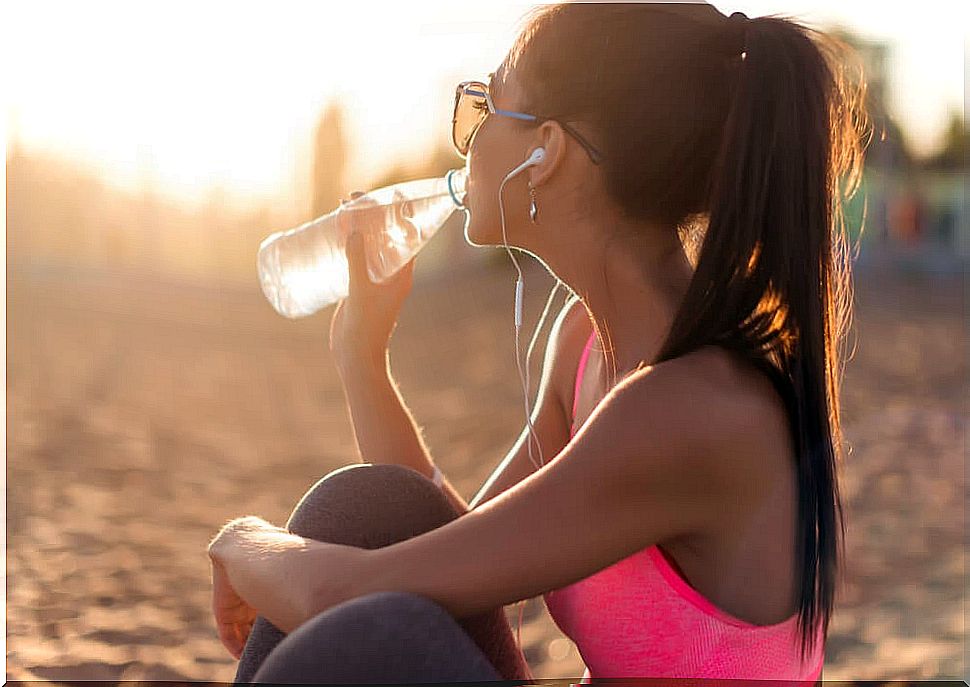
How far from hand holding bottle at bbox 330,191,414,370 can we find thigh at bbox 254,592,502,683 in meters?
0.95

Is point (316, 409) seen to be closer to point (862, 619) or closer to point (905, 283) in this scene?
point (862, 619)

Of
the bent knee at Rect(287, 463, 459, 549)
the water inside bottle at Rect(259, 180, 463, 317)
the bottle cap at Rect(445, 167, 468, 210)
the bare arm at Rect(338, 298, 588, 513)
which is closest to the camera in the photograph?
the bent knee at Rect(287, 463, 459, 549)

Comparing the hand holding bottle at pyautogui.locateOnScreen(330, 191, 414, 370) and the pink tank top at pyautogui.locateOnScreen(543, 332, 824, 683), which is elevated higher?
the hand holding bottle at pyautogui.locateOnScreen(330, 191, 414, 370)

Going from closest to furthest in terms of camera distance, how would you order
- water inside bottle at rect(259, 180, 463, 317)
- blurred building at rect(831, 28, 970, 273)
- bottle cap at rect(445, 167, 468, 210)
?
bottle cap at rect(445, 167, 468, 210)
water inside bottle at rect(259, 180, 463, 317)
blurred building at rect(831, 28, 970, 273)

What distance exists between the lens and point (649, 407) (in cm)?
152

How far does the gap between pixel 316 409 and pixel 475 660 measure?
848cm

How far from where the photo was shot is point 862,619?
448 centimetres

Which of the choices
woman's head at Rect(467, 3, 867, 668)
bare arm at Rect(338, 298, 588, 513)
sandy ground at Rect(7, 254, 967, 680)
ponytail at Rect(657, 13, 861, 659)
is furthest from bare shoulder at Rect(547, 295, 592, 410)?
sandy ground at Rect(7, 254, 967, 680)

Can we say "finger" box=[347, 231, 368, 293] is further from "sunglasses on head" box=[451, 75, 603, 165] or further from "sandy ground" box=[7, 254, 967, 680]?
"sandy ground" box=[7, 254, 967, 680]

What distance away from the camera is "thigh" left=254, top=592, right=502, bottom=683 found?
146 cm

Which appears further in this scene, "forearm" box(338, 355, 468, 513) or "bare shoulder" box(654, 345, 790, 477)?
"forearm" box(338, 355, 468, 513)

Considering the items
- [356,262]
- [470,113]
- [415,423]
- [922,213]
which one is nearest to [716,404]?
[470,113]

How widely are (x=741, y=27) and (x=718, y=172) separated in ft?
0.75

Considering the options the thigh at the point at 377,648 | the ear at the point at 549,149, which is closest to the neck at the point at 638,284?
the ear at the point at 549,149
